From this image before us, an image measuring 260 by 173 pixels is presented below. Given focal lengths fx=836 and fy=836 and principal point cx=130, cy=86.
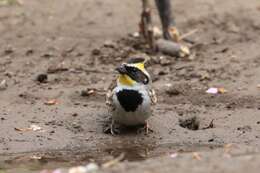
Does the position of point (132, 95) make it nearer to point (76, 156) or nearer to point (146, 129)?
point (146, 129)

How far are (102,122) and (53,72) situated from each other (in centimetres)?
151

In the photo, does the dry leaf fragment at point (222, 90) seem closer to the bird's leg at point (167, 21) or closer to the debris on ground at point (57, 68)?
the bird's leg at point (167, 21)

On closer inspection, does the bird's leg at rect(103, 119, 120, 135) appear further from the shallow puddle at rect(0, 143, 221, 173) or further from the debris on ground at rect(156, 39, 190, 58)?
the debris on ground at rect(156, 39, 190, 58)

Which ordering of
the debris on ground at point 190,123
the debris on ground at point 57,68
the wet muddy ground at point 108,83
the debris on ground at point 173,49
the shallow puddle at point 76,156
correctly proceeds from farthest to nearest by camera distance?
the debris on ground at point 173,49, the debris on ground at point 57,68, the debris on ground at point 190,123, the wet muddy ground at point 108,83, the shallow puddle at point 76,156

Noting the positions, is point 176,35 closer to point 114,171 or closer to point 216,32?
point 216,32

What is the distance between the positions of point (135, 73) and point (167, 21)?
8.29 feet

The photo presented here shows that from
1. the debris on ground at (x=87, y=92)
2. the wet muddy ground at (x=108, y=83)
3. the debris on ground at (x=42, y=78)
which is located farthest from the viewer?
the debris on ground at (x=42, y=78)

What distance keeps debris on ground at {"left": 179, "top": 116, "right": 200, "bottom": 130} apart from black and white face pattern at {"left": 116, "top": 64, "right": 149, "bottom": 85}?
2.11 ft

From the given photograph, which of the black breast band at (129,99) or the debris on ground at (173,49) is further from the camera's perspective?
the debris on ground at (173,49)

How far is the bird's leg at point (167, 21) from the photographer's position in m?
10.3

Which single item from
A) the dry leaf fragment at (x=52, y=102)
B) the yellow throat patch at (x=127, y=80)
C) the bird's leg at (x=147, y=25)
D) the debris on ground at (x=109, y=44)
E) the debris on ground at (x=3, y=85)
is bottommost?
the dry leaf fragment at (x=52, y=102)

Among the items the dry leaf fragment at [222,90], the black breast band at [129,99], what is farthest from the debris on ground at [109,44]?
the black breast band at [129,99]

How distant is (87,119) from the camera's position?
849 cm

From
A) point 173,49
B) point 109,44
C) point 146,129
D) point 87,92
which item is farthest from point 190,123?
point 109,44
